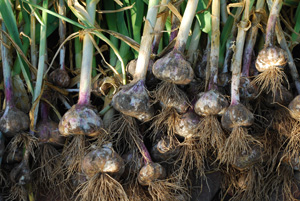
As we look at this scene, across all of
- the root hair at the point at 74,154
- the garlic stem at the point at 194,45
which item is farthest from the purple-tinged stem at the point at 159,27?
the root hair at the point at 74,154

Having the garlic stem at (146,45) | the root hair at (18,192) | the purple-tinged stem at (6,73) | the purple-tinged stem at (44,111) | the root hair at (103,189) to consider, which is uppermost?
the garlic stem at (146,45)

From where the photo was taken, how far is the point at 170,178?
1341 millimetres

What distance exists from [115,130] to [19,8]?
30.6 inches

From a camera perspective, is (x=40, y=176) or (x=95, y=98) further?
(x=95, y=98)

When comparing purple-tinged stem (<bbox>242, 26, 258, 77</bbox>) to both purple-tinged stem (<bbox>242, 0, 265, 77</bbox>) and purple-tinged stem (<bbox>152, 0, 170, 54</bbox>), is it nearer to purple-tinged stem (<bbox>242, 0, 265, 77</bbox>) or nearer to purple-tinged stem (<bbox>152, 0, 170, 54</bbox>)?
purple-tinged stem (<bbox>242, 0, 265, 77</bbox>)

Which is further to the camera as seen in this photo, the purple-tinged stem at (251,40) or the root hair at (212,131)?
the purple-tinged stem at (251,40)

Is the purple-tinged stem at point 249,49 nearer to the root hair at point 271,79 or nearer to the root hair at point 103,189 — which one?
the root hair at point 271,79

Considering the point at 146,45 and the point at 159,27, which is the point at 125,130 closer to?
the point at 146,45

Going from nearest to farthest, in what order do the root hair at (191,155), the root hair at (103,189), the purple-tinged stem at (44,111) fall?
1. the root hair at (103,189)
2. the root hair at (191,155)
3. the purple-tinged stem at (44,111)

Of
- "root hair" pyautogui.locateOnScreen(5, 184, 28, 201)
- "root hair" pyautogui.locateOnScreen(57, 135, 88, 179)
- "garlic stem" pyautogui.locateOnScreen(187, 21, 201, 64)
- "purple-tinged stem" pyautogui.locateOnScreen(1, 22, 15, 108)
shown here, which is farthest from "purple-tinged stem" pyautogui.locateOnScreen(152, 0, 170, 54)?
"root hair" pyautogui.locateOnScreen(5, 184, 28, 201)

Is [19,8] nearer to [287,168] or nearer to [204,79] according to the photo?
[204,79]

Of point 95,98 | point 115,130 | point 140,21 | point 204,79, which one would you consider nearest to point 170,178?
point 115,130

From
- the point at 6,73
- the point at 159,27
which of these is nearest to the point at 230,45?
the point at 159,27

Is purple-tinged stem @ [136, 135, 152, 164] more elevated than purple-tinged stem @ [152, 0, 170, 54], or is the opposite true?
purple-tinged stem @ [152, 0, 170, 54]
